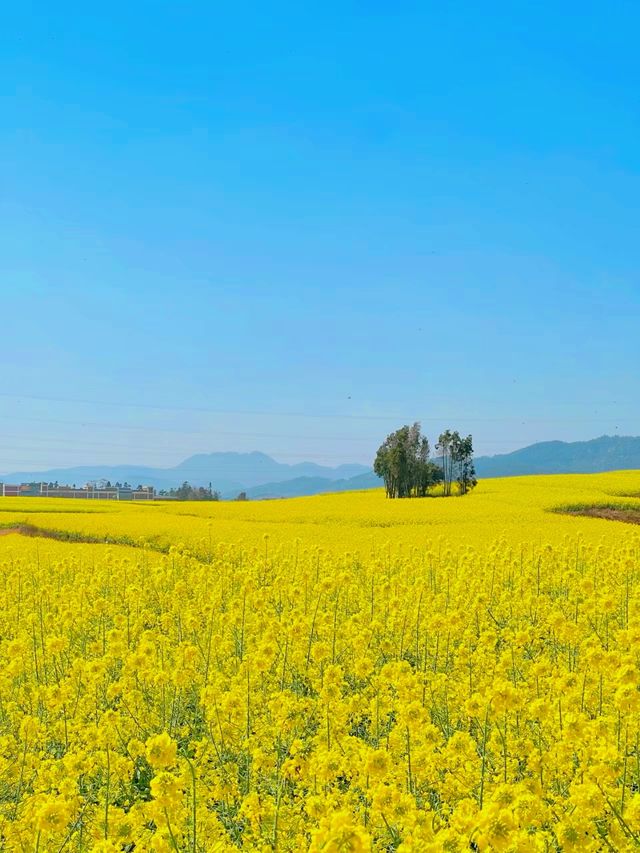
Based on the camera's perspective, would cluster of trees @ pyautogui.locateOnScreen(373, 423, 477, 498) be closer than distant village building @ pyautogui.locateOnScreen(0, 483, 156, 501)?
Yes

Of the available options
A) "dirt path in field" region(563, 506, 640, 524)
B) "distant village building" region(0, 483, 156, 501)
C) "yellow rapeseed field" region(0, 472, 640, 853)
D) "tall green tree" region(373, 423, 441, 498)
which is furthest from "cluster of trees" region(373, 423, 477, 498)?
"distant village building" region(0, 483, 156, 501)

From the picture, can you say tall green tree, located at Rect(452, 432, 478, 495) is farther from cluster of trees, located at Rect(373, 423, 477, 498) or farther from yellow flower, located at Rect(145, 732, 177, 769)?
yellow flower, located at Rect(145, 732, 177, 769)

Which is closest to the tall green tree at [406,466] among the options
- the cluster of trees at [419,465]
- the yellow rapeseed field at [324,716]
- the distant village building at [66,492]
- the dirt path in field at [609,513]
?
the cluster of trees at [419,465]

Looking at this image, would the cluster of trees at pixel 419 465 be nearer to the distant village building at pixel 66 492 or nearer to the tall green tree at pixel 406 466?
the tall green tree at pixel 406 466

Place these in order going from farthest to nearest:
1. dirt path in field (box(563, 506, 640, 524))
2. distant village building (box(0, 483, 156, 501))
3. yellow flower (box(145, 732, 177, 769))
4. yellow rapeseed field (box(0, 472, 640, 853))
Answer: distant village building (box(0, 483, 156, 501)) → dirt path in field (box(563, 506, 640, 524)) → yellow rapeseed field (box(0, 472, 640, 853)) → yellow flower (box(145, 732, 177, 769))

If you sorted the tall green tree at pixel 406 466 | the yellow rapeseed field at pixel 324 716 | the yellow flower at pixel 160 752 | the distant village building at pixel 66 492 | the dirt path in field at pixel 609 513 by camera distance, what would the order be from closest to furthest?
the yellow flower at pixel 160 752 → the yellow rapeseed field at pixel 324 716 → the dirt path in field at pixel 609 513 → the tall green tree at pixel 406 466 → the distant village building at pixel 66 492

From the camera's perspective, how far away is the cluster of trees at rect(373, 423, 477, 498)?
71.1 m

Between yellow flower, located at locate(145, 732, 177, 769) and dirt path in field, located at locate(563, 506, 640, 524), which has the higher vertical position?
yellow flower, located at locate(145, 732, 177, 769)

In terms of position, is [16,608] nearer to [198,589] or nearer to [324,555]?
[198,589]

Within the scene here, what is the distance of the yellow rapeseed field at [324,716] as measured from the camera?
11.8 feet

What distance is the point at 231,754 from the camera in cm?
614

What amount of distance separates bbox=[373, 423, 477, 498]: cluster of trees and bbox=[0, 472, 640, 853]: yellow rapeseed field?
185 feet

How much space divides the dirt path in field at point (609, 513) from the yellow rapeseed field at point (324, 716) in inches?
956

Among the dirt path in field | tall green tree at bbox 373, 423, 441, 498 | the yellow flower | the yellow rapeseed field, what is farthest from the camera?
tall green tree at bbox 373, 423, 441, 498
